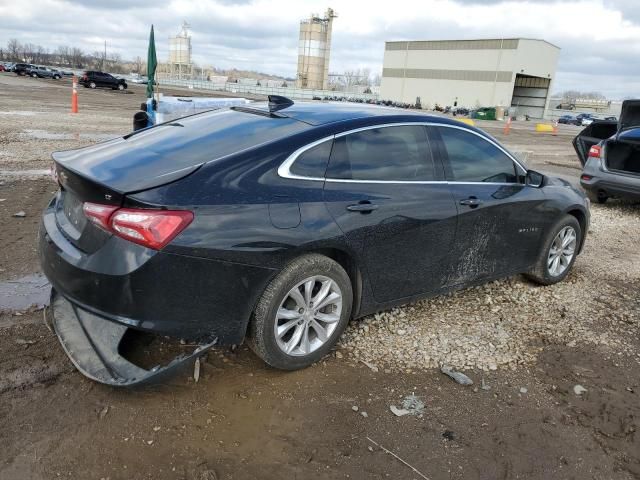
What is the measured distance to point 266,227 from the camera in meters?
3.01

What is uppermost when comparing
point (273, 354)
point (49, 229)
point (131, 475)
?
point (49, 229)

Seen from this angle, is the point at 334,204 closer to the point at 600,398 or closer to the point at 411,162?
the point at 411,162

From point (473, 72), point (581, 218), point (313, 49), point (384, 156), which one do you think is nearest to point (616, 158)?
point (581, 218)

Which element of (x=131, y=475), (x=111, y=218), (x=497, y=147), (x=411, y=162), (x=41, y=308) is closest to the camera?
(x=131, y=475)

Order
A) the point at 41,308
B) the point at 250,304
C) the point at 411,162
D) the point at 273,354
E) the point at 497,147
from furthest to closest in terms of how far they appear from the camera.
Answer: the point at 497,147 → the point at 41,308 → the point at 411,162 → the point at 273,354 → the point at 250,304

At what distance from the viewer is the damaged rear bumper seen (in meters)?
2.88

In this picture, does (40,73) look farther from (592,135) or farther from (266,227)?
(266,227)

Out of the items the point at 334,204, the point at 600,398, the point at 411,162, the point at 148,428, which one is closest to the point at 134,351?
the point at 148,428

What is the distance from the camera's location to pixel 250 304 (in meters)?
3.06

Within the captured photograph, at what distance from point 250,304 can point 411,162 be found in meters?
1.64

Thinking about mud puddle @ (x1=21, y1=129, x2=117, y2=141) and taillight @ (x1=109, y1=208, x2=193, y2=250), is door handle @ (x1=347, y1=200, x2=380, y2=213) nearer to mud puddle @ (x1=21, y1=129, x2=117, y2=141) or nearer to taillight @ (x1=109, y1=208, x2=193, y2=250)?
taillight @ (x1=109, y1=208, x2=193, y2=250)

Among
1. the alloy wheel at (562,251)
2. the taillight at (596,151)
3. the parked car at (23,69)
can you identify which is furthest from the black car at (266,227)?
the parked car at (23,69)

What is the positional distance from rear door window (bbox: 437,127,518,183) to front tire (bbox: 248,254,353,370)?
135 centimetres

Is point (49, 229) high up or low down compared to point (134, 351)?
up
